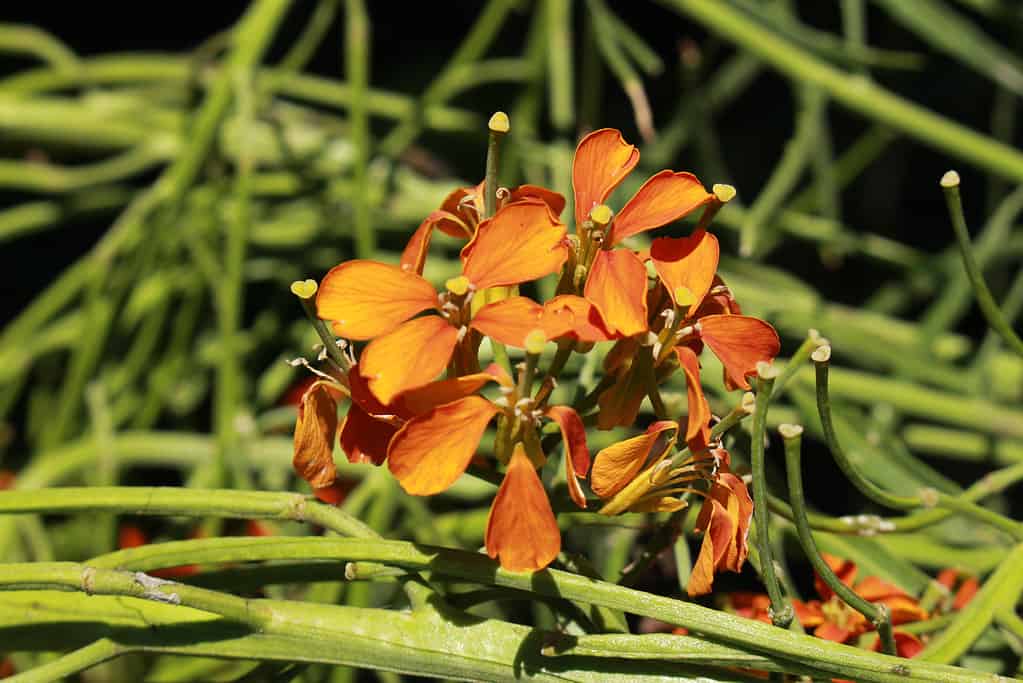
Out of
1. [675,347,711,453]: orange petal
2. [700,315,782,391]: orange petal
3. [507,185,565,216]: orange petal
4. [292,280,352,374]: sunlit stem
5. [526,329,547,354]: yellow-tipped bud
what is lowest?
[675,347,711,453]: orange petal

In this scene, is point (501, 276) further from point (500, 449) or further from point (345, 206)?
point (345, 206)

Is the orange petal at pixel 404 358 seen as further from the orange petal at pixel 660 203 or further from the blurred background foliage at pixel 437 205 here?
the blurred background foliage at pixel 437 205

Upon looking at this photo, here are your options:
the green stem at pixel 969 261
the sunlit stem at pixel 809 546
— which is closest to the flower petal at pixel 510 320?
the sunlit stem at pixel 809 546

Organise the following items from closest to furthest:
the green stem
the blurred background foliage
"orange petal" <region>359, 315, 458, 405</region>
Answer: "orange petal" <region>359, 315, 458, 405</region>
the green stem
the blurred background foliage

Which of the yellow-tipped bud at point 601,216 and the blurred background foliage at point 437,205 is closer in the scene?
the yellow-tipped bud at point 601,216

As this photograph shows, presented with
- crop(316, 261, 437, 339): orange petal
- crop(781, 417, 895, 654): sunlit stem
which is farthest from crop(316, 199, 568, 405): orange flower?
crop(781, 417, 895, 654): sunlit stem

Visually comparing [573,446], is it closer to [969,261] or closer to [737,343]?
[737,343]

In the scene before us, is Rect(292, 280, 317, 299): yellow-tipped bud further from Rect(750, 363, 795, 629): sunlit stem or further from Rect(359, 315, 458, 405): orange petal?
Rect(750, 363, 795, 629): sunlit stem

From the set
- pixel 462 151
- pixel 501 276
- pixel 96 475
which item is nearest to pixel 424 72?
pixel 462 151
